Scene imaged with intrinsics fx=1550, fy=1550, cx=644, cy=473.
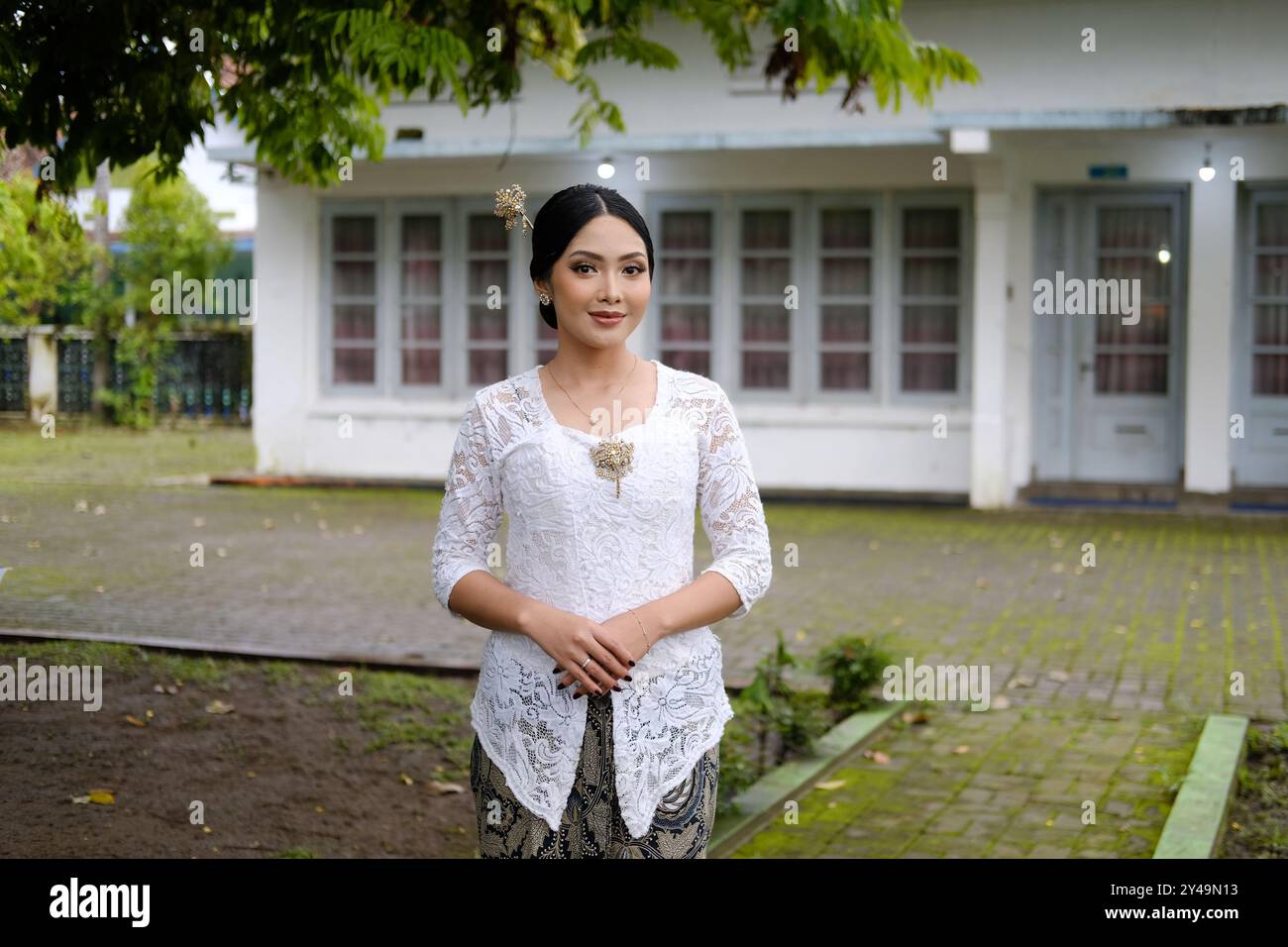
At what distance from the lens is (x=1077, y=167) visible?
1630cm

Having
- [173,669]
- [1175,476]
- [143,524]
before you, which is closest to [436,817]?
[173,669]

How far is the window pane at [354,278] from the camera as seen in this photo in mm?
18891

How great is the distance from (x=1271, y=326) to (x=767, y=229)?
17.9ft

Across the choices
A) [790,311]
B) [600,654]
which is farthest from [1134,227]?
[600,654]

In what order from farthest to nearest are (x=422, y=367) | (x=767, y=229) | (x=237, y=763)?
(x=422, y=367), (x=767, y=229), (x=237, y=763)

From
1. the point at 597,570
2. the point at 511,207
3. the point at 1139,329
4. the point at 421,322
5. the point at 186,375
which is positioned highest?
the point at 421,322

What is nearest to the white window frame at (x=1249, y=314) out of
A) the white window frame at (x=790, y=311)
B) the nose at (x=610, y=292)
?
the white window frame at (x=790, y=311)

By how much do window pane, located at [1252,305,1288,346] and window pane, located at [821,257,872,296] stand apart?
4.07 m

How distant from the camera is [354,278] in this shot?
18.9 metres

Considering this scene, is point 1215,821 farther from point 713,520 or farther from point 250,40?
point 250,40

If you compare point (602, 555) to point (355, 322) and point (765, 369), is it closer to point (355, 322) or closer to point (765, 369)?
point (765, 369)

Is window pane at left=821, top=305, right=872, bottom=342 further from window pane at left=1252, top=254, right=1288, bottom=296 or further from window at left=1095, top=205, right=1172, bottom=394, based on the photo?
window pane at left=1252, top=254, right=1288, bottom=296
